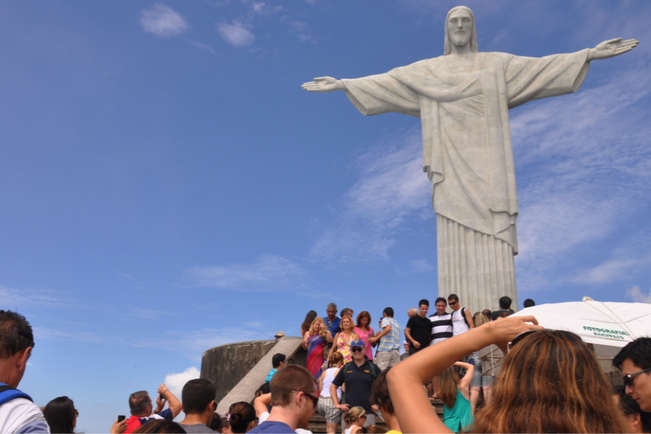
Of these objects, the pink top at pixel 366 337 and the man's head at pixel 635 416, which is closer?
the man's head at pixel 635 416

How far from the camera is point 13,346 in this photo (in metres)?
2.29

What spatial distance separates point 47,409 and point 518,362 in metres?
3.01

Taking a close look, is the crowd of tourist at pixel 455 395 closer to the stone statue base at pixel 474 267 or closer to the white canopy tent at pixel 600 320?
the white canopy tent at pixel 600 320

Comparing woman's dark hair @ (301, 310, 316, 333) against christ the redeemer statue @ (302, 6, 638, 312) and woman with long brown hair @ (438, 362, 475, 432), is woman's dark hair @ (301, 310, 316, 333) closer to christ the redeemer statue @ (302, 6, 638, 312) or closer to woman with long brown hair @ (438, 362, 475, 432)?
christ the redeemer statue @ (302, 6, 638, 312)

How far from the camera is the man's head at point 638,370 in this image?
2408mm

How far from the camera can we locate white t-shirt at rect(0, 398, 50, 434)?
6.37 ft

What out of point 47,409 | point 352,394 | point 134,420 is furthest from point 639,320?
point 47,409

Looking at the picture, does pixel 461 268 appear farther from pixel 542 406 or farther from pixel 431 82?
pixel 542 406

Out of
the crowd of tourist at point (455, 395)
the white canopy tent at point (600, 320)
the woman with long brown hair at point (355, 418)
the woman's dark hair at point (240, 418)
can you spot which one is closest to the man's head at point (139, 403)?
the crowd of tourist at point (455, 395)

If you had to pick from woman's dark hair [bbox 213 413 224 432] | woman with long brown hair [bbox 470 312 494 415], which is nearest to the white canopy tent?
woman with long brown hair [bbox 470 312 494 415]

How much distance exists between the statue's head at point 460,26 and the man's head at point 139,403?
11.3 metres

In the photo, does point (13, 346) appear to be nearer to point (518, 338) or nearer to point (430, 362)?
point (430, 362)

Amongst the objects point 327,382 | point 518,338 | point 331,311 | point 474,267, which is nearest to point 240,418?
point 327,382

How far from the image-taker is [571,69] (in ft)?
41.0
